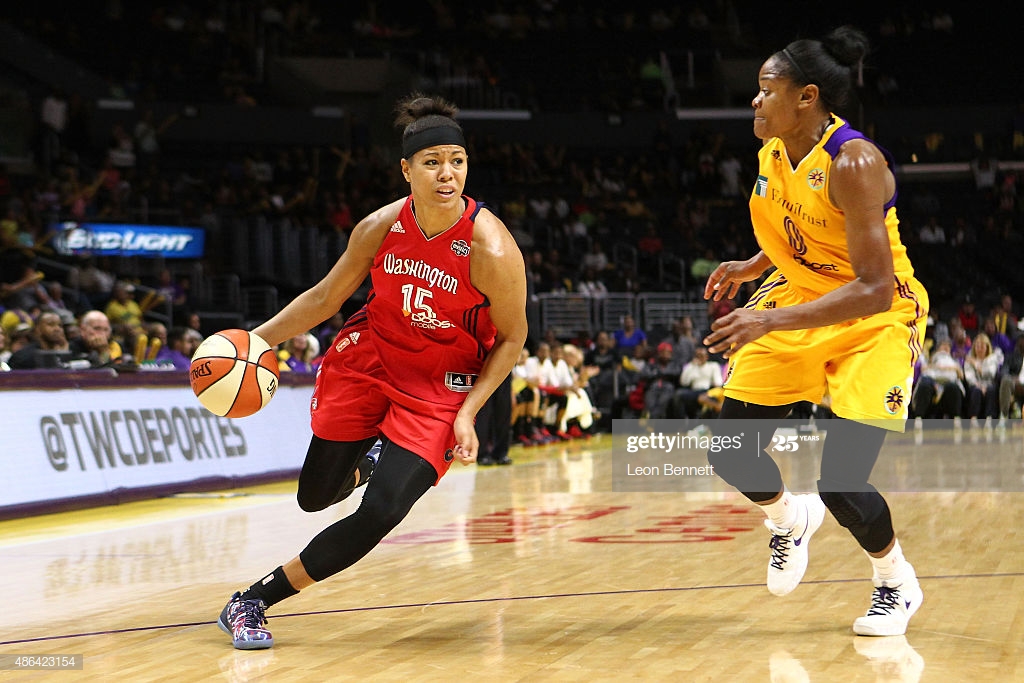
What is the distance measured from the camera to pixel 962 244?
78.2 feet

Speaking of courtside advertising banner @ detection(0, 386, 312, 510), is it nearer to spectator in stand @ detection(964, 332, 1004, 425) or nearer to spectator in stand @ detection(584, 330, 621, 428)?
spectator in stand @ detection(584, 330, 621, 428)

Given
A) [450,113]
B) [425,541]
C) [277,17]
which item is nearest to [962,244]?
[277,17]

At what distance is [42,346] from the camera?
973 cm

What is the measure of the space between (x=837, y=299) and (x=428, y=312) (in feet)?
4.64

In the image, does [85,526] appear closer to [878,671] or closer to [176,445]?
[176,445]


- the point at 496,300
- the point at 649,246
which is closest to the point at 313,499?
the point at 496,300

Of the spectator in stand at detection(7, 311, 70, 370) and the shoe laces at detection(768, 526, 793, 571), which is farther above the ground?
the spectator in stand at detection(7, 311, 70, 370)

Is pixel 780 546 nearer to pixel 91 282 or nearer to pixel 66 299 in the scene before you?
pixel 66 299

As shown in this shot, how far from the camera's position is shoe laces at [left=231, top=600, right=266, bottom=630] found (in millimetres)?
4180

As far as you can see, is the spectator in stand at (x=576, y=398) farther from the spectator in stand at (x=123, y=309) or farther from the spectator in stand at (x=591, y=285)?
the spectator in stand at (x=123, y=309)

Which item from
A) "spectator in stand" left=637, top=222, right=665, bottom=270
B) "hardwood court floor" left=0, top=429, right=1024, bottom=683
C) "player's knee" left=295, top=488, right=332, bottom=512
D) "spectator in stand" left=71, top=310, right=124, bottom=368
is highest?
"spectator in stand" left=637, top=222, right=665, bottom=270

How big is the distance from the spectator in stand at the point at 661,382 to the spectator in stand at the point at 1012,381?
4.45m

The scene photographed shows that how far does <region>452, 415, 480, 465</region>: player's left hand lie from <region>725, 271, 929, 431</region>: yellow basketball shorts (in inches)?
43.6

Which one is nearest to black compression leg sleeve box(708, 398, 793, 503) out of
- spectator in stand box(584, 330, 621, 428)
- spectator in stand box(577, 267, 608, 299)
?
spectator in stand box(584, 330, 621, 428)
